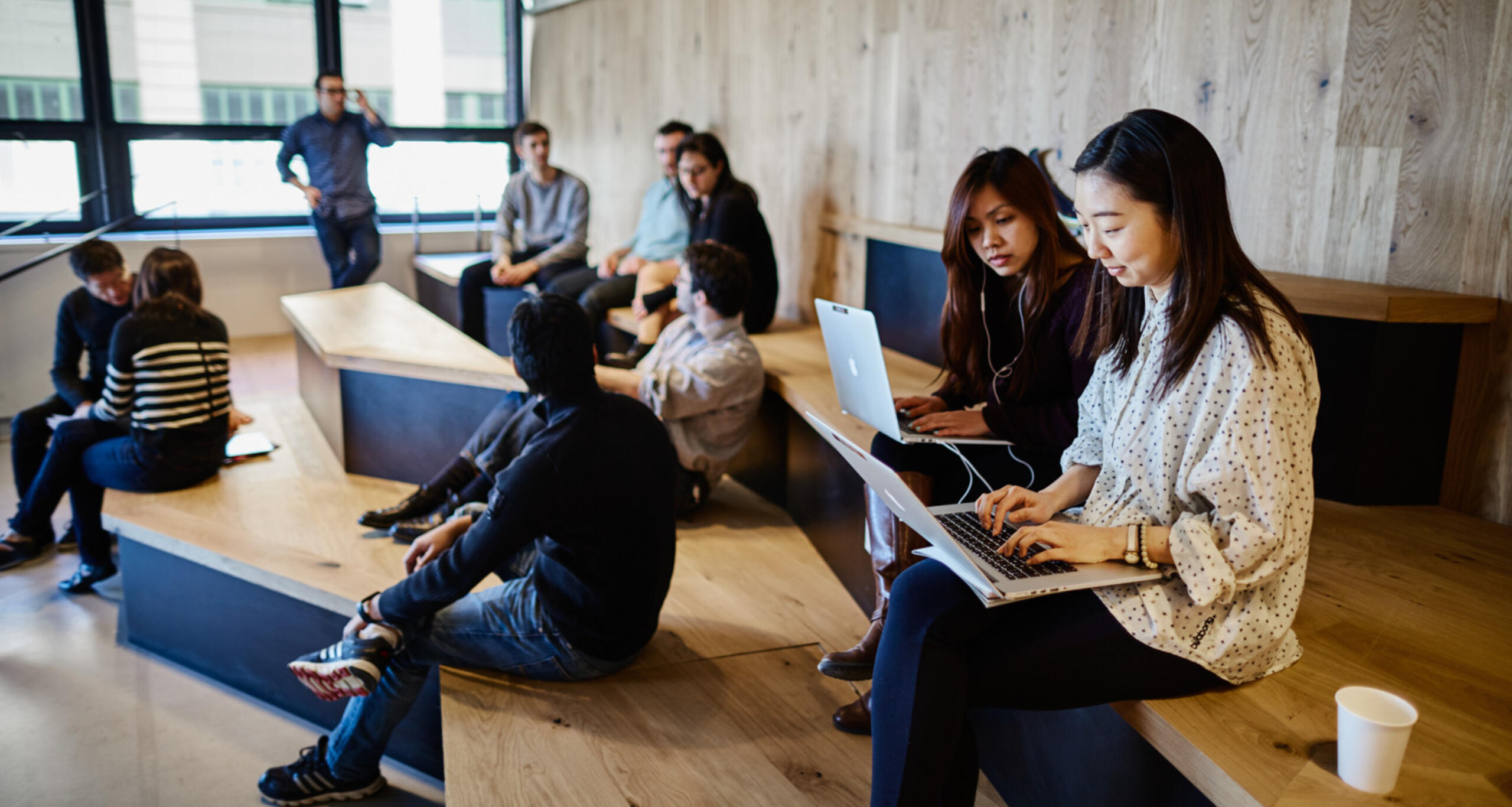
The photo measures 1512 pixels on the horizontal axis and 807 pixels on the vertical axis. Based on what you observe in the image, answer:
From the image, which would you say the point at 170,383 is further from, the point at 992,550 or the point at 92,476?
the point at 992,550

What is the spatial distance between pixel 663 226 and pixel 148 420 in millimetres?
2024

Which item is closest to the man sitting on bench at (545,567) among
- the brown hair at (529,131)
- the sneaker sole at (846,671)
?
the sneaker sole at (846,671)

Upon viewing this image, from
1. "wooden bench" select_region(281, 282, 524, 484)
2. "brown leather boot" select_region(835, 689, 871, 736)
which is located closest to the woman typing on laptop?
"brown leather boot" select_region(835, 689, 871, 736)

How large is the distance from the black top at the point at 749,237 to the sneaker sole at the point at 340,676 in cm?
200

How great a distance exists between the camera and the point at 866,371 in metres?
2.08

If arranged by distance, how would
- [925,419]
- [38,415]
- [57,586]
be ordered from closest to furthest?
[925,419], [57,586], [38,415]

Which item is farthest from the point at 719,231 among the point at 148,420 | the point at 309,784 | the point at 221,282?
the point at 221,282

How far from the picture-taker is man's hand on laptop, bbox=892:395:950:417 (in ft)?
7.39

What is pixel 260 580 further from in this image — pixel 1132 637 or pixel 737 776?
pixel 1132 637

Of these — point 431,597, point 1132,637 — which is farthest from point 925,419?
point 431,597

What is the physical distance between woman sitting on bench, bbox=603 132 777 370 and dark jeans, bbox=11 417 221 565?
4.49 feet

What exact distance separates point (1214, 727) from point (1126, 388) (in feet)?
1.45

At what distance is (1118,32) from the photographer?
2703 mm

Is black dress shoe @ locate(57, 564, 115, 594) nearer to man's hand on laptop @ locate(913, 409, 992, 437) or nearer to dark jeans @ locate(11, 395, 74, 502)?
dark jeans @ locate(11, 395, 74, 502)
